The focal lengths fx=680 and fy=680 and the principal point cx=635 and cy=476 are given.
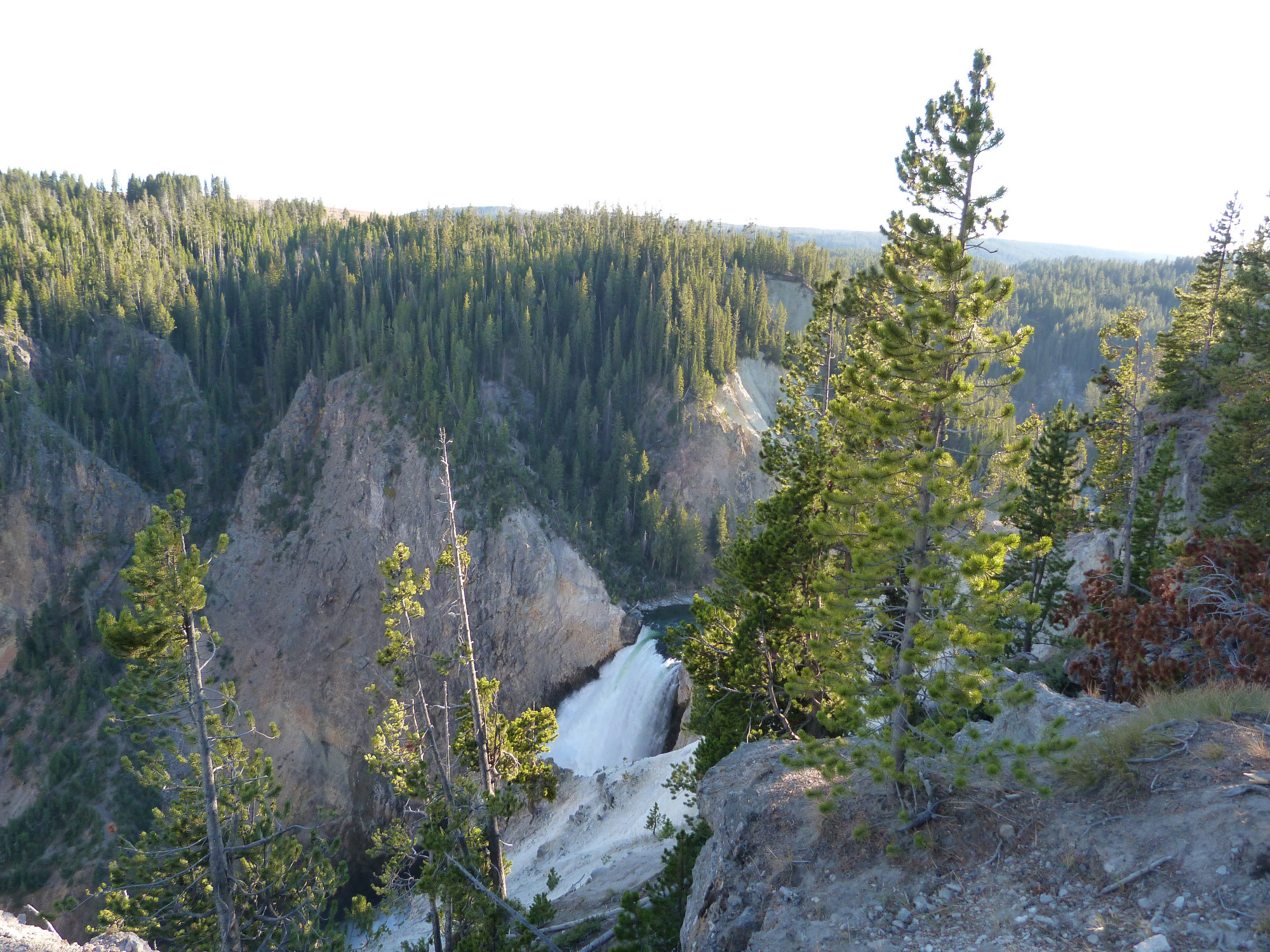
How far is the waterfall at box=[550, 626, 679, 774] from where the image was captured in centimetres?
4200

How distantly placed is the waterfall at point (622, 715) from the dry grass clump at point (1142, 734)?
109ft

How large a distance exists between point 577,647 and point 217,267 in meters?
77.3

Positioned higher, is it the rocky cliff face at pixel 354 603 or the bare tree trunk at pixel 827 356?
the bare tree trunk at pixel 827 356

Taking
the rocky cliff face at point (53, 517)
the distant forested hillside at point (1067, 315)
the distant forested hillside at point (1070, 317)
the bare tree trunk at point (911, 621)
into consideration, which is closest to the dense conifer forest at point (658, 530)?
the bare tree trunk at point (911, 621)

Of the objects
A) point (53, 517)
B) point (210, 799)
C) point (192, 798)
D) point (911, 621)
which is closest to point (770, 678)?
point (911, 621)

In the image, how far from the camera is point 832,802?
10.5 metres

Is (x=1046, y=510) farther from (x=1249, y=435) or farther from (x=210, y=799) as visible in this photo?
(x=210, y=799)

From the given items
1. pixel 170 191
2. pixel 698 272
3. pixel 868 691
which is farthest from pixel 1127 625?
pixel 170 191

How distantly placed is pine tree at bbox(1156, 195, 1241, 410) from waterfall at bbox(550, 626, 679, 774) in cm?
3022

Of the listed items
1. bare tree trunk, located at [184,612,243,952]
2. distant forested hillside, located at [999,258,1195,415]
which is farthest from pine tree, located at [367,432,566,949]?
distant forested hillside, located at [999,258,1195,415]

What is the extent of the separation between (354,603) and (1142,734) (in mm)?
55934

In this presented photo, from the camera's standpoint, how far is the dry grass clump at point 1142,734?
9.72m

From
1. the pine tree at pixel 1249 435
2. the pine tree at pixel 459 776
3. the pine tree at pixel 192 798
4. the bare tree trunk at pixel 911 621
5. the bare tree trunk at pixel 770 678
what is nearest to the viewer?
the bare tree trunk at pixel 911 621

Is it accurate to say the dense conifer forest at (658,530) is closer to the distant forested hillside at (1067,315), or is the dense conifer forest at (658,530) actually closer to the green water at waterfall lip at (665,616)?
the green water at waterfall lip at (665,616)
